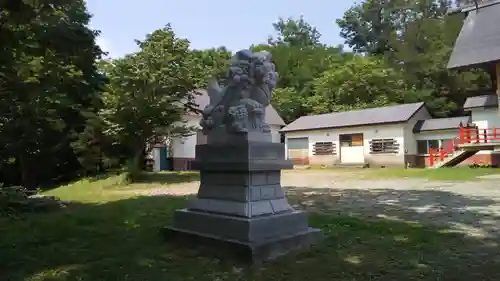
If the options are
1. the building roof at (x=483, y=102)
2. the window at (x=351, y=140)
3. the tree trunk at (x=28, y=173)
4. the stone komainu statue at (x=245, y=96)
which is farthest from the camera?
the window at (x=351, y=140)

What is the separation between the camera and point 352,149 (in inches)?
1088

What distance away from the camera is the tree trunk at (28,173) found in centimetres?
2175

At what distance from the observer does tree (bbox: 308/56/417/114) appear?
105 ft

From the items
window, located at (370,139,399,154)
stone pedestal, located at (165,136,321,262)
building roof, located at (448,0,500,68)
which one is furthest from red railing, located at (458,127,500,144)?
stone pedestal, located at (165,136,321,262)

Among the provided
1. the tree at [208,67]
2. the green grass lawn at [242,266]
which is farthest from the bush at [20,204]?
the tree at [208,67]

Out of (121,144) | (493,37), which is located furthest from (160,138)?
(493,37)

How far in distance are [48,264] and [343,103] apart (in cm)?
3206

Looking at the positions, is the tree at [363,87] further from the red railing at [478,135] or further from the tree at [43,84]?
the tree at [43,84]

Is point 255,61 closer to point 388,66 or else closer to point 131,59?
point 131,59

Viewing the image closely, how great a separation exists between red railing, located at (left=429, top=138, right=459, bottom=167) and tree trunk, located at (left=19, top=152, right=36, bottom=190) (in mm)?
22314

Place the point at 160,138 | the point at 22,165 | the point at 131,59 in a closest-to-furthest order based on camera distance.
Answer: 1. the point at 131,59
2. the point at 160,138
3. the point at 22,165

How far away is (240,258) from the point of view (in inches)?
174

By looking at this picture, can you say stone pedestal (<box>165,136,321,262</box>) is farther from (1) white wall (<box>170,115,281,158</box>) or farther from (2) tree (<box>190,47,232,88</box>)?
(1) white wall (<box>170,115,281,158</box>)

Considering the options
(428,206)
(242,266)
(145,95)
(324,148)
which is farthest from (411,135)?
(242,266)
